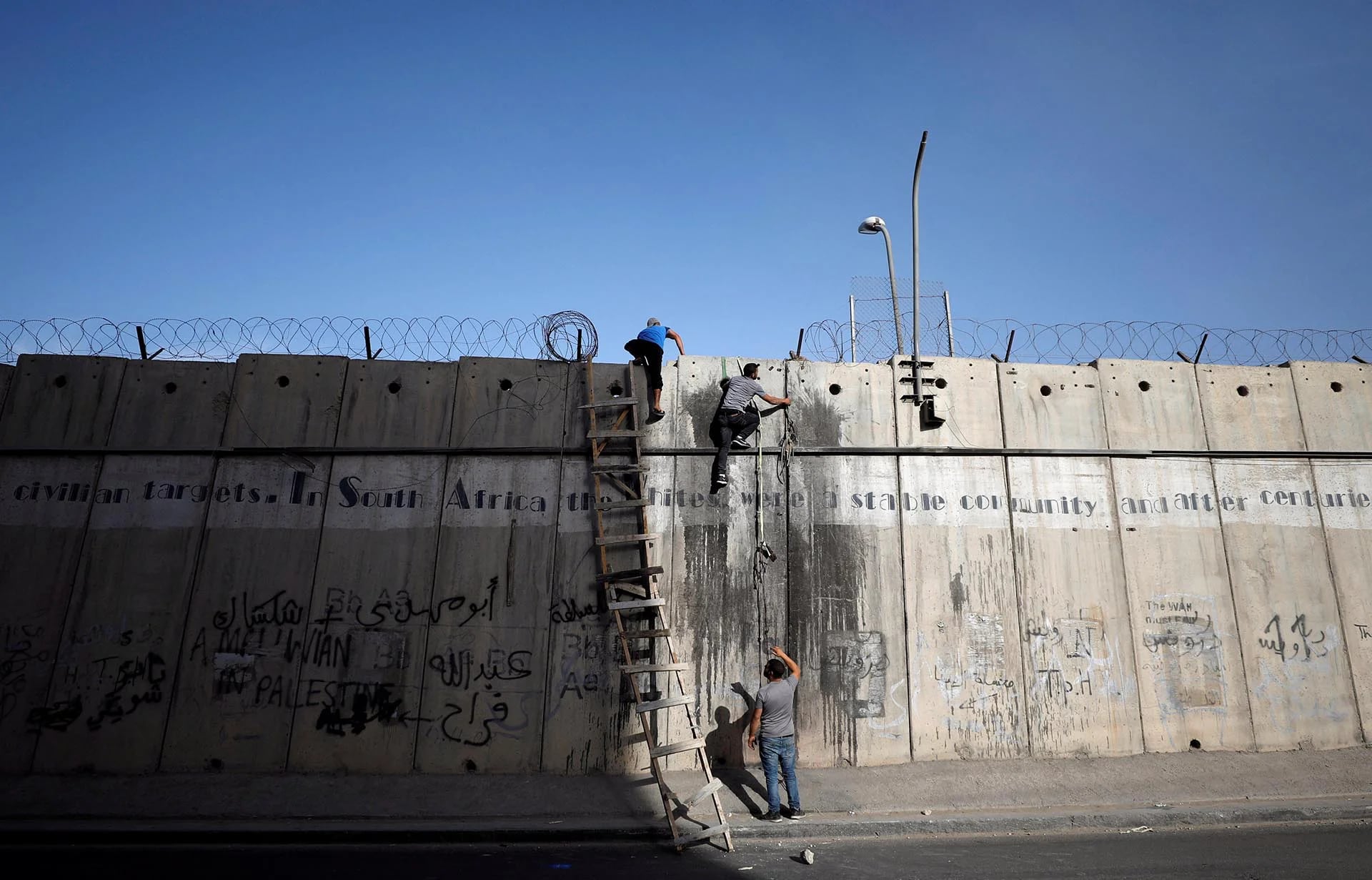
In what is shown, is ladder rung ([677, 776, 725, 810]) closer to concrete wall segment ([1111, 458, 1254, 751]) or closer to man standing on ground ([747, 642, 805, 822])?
man standing on ground ([747, 642, 805, 822])

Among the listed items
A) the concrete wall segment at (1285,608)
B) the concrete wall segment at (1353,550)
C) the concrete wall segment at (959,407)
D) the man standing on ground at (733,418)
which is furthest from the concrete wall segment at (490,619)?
the concrete wall segment at (1353,550)

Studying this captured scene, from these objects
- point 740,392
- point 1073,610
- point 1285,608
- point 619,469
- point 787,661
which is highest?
point 740,392

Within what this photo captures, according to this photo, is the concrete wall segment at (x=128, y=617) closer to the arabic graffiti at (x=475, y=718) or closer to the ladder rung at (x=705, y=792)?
the arabic graffiti at (x=475, y=718)

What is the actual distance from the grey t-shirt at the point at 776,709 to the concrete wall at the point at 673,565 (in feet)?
3.74

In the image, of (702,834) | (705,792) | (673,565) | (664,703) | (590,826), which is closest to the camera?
(702,834)

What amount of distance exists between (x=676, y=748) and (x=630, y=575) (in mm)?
2094

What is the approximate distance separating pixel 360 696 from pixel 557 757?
2355mm

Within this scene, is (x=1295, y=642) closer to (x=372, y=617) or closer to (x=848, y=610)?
(x=848, y=610)

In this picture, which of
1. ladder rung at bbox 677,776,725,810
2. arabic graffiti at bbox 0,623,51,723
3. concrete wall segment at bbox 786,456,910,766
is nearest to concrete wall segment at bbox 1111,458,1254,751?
concrete wall segment at bbox 786,456,910,766

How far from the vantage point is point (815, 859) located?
627cm

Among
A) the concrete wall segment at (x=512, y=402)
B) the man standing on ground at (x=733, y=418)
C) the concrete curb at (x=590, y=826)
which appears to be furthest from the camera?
the concrete wall segment at (x=512, y=402)

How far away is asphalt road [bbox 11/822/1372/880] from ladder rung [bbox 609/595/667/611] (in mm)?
2301

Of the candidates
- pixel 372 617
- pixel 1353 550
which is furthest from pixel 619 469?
pixel 1353 550

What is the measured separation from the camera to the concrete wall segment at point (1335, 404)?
9477 mm
